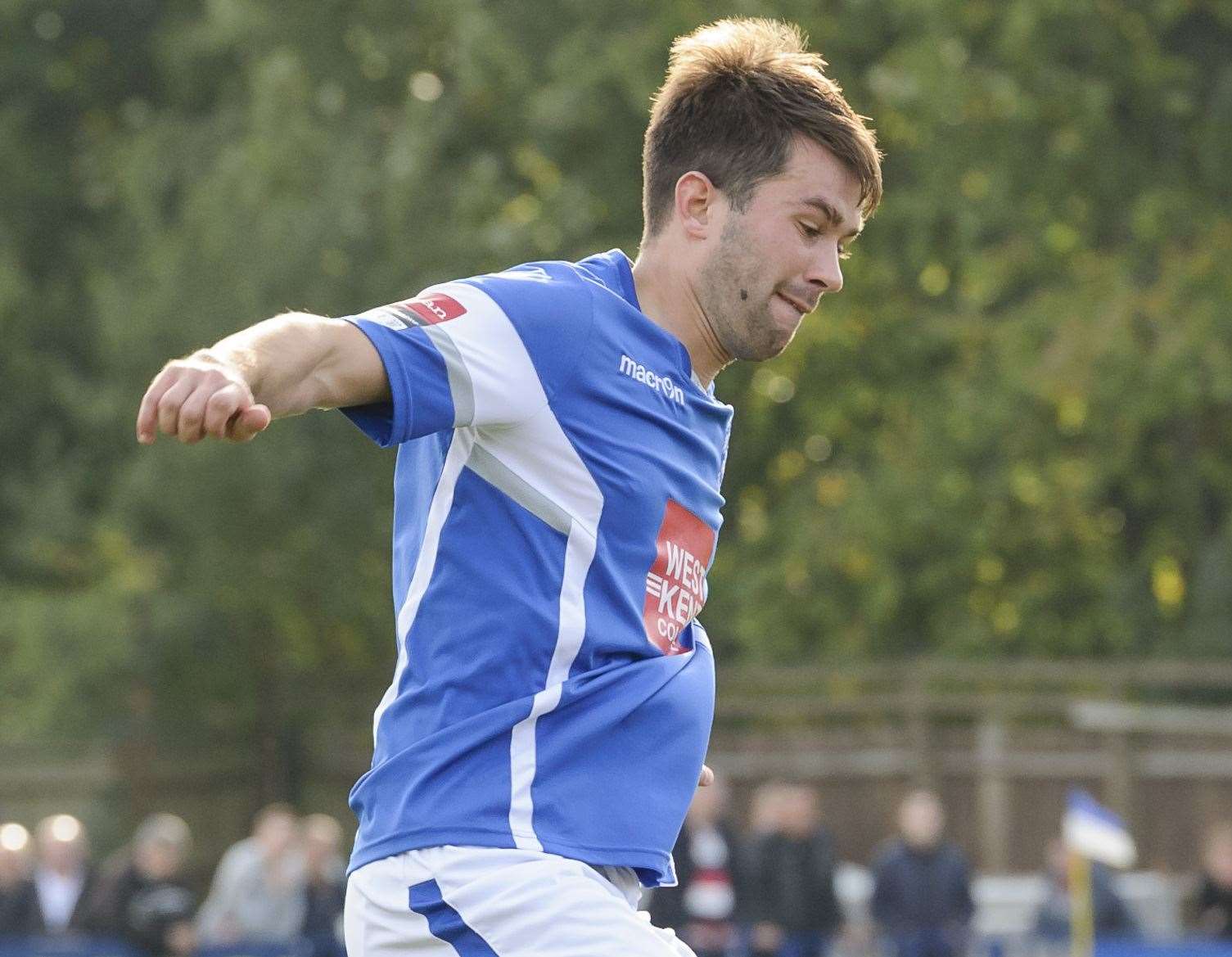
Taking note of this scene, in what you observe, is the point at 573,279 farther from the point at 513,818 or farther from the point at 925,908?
the point at 925,908

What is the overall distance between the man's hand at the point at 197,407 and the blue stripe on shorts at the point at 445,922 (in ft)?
3.03

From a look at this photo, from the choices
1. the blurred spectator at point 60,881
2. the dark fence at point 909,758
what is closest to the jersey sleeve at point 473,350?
the blurred spectator at point 60,881

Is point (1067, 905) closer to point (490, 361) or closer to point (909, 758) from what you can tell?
point (909, 758)

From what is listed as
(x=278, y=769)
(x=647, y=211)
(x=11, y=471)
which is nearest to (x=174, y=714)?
(x=278, y=769)

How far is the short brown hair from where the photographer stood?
4043 mm

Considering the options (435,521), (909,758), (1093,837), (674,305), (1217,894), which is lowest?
(1217,894)

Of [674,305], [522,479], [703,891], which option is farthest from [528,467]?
[703,891]

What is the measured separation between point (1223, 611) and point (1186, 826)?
2087mm

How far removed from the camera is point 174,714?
2330 cm

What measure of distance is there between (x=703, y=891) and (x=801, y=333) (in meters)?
9.35

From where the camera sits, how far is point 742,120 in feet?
13.3

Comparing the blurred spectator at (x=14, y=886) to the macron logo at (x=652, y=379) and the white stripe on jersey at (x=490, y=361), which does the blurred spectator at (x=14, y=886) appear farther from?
the white stripe on jersey at (x=490, y=361)

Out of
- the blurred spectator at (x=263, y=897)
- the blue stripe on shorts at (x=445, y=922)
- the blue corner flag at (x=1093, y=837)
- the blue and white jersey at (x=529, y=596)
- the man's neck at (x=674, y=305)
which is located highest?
the man's neck at (x=674, y=305)

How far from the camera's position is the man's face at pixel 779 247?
4043mm
